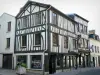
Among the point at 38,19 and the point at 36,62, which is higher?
the point at 38,19

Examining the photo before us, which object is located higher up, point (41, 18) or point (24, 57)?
point (41, 18)

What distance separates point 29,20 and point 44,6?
2997mm

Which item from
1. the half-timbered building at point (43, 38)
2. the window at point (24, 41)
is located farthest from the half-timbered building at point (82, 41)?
the window at point (24, 41)

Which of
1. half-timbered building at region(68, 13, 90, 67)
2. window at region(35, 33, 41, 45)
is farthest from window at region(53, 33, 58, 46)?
half-timbered building at region(68, 13, 90, 67)

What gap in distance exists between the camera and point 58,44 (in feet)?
65.4

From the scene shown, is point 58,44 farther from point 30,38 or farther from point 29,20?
point 29,20

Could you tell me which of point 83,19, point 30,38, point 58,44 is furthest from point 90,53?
point 30,38

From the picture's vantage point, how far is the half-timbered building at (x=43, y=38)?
1844 centimetres

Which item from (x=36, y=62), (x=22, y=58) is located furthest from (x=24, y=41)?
(x=36, y=62)

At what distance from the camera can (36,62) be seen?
1922 centimetres

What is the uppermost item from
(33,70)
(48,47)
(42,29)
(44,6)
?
(44,6)

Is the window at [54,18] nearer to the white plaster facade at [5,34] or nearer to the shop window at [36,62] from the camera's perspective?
the shop window at [36,62]

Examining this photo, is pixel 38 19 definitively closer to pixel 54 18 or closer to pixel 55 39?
pixel 54 18

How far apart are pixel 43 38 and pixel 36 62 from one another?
3075 millimetres
